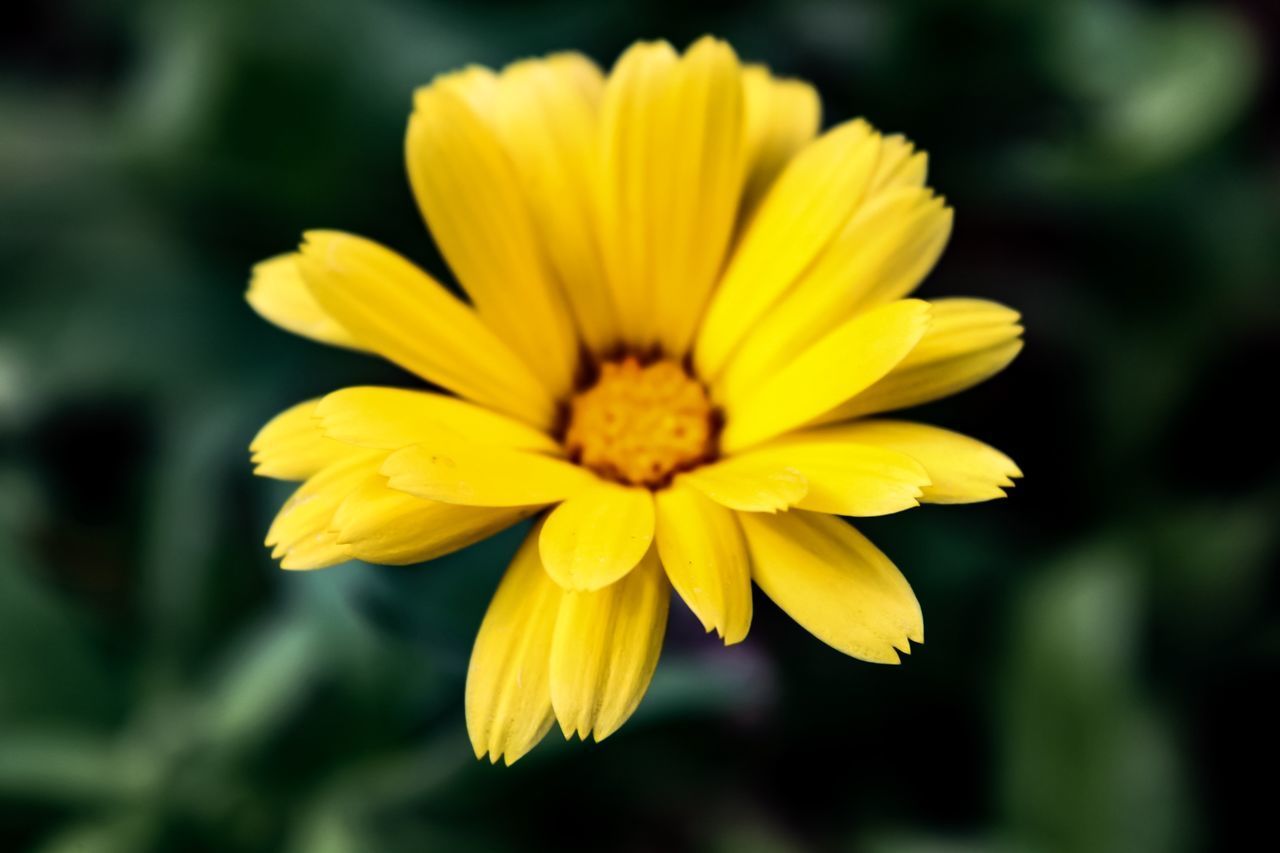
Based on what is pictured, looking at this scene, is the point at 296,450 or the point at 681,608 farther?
the point at 681,608

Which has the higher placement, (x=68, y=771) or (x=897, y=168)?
(x=897, y=168)

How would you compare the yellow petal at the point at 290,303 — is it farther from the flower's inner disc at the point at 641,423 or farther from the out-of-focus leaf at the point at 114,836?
the out-of-focus leaf at the point at 114,836

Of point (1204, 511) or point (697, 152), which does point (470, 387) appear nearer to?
point (697, 152)

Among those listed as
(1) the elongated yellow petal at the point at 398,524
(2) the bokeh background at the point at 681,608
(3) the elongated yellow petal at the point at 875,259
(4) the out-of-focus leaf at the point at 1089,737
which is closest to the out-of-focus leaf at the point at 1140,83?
(2) the bokeh background at the point at 681,608

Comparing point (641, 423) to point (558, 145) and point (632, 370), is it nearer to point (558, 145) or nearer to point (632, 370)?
point (632, 370)

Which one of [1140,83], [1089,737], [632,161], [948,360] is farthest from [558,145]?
[1140,83]

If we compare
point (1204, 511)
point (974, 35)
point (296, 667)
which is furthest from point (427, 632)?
point (974, 35)
